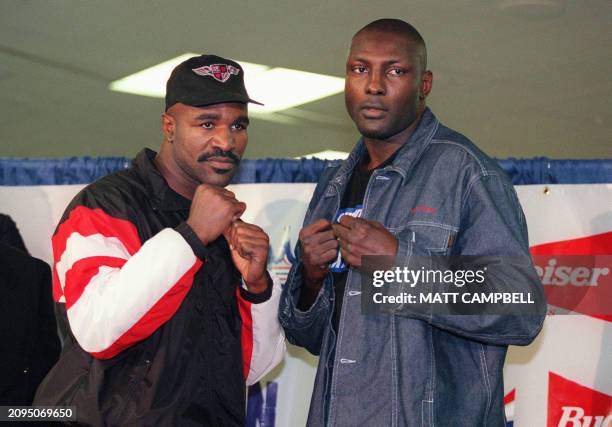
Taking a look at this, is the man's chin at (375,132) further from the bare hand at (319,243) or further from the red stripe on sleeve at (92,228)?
the red stripe on sleeve at (92,228)

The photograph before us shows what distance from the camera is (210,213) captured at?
71.7 inches

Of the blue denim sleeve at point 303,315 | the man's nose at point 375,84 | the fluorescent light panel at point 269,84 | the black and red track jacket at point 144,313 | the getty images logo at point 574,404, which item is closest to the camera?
the black and red track jacket at point 144,313

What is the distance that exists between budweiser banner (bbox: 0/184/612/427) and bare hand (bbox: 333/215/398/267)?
2.50ft

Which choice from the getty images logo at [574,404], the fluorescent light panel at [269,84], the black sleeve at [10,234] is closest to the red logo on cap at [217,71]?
the black sleeve at [10,234]

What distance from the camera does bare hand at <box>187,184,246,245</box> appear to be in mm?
1811

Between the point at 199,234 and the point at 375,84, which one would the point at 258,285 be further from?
the point at 375,84

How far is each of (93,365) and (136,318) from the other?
0.18 meters

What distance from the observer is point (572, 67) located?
5.17 meters

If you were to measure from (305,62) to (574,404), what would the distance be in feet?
10.8

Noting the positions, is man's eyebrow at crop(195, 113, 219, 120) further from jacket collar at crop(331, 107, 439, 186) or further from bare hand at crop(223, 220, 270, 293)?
jacket collar at crop(331, 107, 439, 186)

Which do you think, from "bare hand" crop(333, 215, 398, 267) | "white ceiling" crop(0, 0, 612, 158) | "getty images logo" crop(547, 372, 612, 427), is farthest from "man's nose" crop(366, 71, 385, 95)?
"white ceiling" crop(0, 0, 612, 158)

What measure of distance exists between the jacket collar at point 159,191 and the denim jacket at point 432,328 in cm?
44

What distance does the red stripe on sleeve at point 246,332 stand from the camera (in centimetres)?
208

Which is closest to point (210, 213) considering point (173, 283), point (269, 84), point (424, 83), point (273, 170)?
point (173, 283)
